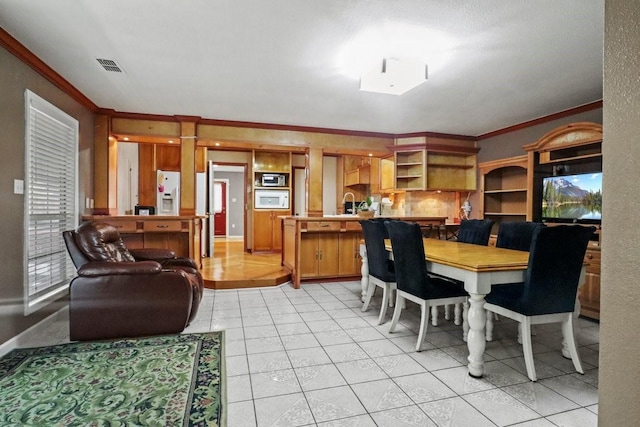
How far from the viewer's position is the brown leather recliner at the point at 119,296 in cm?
268

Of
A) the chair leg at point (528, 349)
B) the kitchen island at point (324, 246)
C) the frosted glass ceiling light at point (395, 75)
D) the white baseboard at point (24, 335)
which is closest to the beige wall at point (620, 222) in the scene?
the chair leg at point (528, 349)

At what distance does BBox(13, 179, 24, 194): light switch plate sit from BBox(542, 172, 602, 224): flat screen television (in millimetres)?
5389

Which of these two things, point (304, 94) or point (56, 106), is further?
point (304, 94)

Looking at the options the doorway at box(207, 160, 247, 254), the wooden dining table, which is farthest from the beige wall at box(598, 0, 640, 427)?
the doorway at box(207, 160, 247, 254)

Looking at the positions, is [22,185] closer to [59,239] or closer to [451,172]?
[59,239]

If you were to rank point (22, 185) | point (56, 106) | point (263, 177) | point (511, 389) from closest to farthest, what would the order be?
point (511, 389)
point (22, 185)
point (56, 106)
point (263, 177)

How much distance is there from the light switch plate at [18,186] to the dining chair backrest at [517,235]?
14.1 ft

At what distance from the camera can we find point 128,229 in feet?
14.2

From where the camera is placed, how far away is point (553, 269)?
210 centimetres

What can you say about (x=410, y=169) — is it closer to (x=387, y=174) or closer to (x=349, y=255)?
(x=387, y=174)

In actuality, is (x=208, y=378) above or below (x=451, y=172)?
below

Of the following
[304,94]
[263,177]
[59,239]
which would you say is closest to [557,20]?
[304,94]

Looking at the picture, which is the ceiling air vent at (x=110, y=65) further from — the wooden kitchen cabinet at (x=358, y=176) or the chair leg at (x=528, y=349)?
the wooden kitchen cabinet at (x=358, y=176)

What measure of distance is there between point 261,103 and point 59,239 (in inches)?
103
